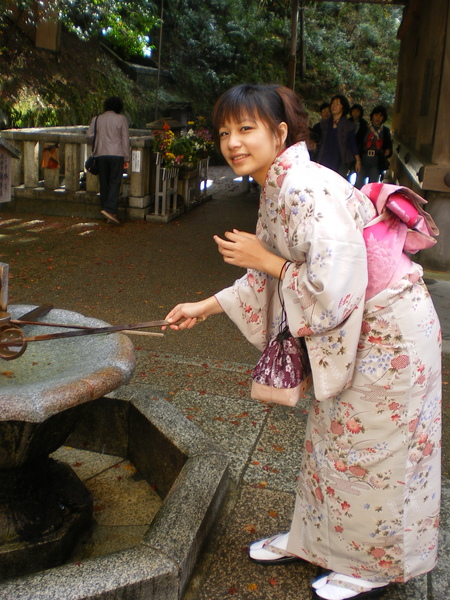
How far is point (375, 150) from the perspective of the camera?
430 inches

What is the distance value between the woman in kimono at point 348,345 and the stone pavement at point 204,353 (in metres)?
0.33

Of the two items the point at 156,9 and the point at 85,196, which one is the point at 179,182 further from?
the point at 156,9

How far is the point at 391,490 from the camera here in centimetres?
218

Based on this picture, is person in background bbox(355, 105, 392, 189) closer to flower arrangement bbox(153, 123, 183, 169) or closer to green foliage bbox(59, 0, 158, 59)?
flower arrangement bbox(153, 123, 183, 169)

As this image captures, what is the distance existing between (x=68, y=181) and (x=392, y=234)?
349 inches

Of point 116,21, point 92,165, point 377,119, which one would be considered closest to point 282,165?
point 92,165


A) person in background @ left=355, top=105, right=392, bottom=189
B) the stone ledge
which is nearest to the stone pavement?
the stone ledge

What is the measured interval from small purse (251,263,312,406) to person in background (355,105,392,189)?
921 cm

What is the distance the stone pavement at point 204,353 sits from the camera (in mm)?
2531

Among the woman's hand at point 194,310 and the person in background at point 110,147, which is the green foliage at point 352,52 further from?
the woman's hand at point 194,310

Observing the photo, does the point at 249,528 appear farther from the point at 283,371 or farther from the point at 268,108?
the point at 268,108

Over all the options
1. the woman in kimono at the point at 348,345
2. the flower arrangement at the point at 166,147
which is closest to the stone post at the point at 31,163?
the flower arrangement at the point at 166,147

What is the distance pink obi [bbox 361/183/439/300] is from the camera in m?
2.11

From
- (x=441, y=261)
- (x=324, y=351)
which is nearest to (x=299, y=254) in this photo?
(x=324, y=351)
